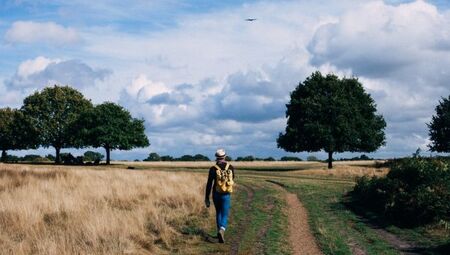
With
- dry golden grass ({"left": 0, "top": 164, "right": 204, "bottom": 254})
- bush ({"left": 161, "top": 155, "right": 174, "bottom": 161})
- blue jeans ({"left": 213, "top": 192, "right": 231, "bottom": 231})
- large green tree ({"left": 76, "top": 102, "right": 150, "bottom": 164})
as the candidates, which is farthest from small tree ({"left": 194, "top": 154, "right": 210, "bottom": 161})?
blue jeans ({"left": 213, "top": 192, "right": 231, "bottom": 231})

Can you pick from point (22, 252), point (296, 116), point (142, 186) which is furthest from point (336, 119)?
point (22, 252)

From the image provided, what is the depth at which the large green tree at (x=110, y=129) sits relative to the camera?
76125mm

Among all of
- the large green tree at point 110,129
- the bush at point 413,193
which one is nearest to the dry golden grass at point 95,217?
the bush at point 413,193

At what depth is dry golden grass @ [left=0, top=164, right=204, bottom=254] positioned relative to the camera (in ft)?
44.1

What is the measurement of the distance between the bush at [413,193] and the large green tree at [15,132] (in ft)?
222

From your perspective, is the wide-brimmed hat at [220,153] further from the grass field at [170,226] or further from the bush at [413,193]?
the bush at [413,193]

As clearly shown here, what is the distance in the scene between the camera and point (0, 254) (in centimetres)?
1262

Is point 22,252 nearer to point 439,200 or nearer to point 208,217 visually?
point 208,217

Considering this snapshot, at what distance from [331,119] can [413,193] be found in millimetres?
39350

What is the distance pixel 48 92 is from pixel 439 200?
242 feet

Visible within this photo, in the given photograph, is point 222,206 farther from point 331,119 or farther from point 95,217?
point 331,119

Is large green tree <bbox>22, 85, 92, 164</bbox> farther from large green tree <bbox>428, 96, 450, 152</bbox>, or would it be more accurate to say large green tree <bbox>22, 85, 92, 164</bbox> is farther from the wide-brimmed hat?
the wide-brimmed hat

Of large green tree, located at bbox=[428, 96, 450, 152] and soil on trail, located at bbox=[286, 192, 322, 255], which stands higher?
large green tree, located at bbox=[428, 96, 450, 152]

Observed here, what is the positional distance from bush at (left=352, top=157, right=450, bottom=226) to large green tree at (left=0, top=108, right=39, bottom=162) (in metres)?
67.8
